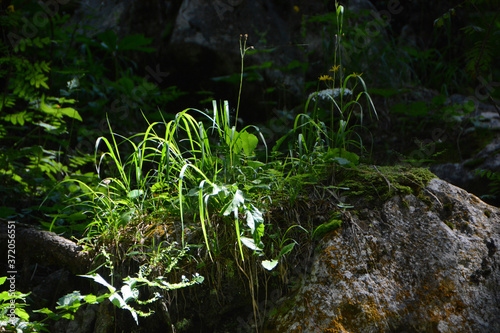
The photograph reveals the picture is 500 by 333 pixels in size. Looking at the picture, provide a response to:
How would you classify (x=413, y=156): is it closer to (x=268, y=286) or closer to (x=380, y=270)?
(x=380, y=270)

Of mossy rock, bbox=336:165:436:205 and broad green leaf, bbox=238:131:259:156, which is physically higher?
broad green leaf, bbox=238:131:259:156

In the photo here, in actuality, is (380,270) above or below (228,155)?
below

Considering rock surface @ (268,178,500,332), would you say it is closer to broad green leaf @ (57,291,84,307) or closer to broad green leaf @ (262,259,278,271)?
broad green leaf @ (262,259,278,271)

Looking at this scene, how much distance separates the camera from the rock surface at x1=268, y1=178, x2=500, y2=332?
1.66 metres

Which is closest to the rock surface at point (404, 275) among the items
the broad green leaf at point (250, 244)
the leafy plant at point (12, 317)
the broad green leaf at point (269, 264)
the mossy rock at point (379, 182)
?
the mossy rock at point (379, 182)

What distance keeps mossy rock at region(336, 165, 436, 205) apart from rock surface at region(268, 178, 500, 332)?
0.06 m

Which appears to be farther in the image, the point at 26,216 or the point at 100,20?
the point at 100,20

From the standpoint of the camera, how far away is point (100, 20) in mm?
5680

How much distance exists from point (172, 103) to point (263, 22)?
1.70 m

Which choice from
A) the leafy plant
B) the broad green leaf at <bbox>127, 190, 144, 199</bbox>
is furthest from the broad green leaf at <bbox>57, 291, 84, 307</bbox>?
the broad green leaf at <bbox>127, 190, 144, 199</bbox>

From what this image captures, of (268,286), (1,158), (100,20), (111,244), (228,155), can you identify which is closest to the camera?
(268,286)

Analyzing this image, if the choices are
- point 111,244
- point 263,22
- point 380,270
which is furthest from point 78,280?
point 263,22

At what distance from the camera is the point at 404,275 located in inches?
70.0

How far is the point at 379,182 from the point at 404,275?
0.53m
